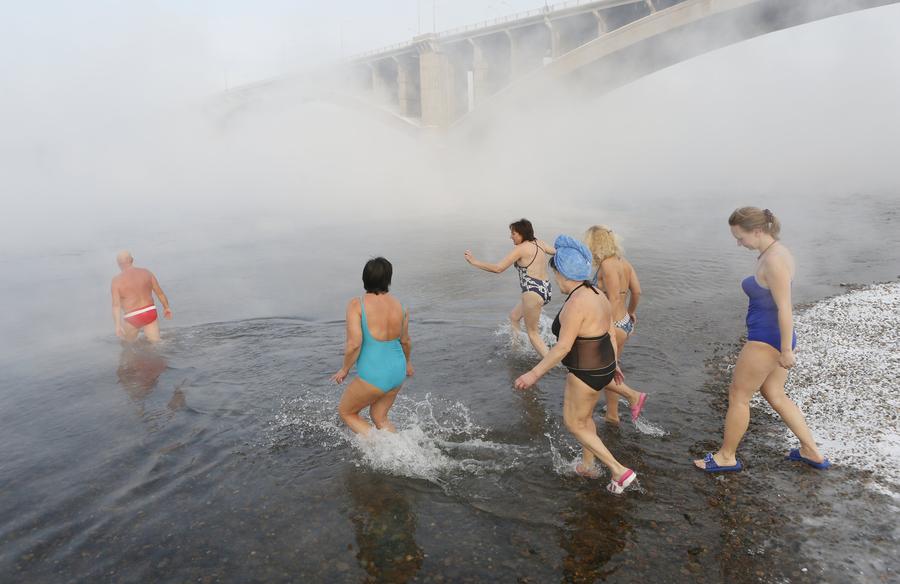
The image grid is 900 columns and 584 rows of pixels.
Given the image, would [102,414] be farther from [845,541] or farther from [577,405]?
[845,541]

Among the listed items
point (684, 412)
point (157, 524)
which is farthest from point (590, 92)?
point (157, 524)

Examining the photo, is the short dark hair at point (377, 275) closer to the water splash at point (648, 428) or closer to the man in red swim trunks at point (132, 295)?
the water splash at point (648, 428)

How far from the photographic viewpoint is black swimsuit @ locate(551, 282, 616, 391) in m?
4.05

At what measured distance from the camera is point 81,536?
423cm

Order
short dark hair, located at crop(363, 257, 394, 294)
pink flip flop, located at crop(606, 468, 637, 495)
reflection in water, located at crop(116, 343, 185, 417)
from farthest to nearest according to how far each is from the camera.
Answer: reflection in water, located at crop(116, 343, 185, 417)
short dark hair, located at crop(363, 257, 394, 294)
pink flip flop, located at crop(606, 468, 637, 495)

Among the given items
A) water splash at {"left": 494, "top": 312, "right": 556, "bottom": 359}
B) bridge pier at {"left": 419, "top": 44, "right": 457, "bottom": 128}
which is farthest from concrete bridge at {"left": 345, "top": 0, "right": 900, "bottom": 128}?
water splash at {"left": 494, "top": 312, "right": 556, "bottom": 359}

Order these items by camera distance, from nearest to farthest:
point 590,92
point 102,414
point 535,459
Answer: point 535,459
point 102,414
point 590,92

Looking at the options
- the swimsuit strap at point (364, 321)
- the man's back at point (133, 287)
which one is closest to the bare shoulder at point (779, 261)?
the swimsuit strap at point (364, 321)

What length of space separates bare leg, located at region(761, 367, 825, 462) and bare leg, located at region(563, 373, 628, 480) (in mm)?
1242

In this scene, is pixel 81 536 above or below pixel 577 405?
below

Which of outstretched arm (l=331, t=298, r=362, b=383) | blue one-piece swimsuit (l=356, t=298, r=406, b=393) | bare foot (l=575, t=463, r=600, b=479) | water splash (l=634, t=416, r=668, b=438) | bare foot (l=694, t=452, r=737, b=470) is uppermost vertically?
outstretched arm (l=331, t=298, r=362, b=383)

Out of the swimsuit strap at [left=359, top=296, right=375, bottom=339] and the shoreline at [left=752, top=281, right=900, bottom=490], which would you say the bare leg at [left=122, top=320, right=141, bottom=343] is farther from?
the shoreline at [left=752, top=281, right=900, bottom=490]

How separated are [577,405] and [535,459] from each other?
1094 mm

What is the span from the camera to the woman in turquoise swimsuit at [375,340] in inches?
174
